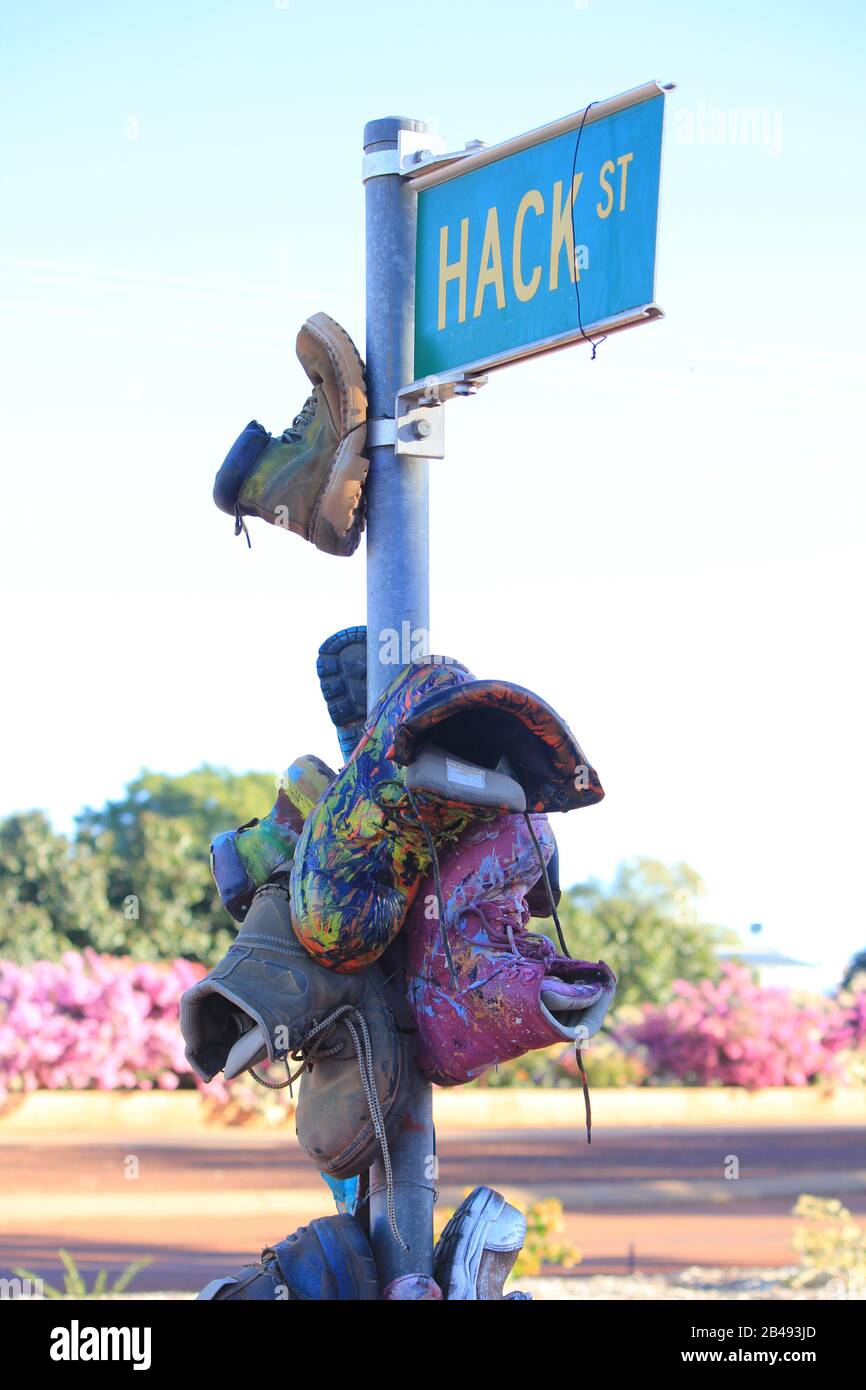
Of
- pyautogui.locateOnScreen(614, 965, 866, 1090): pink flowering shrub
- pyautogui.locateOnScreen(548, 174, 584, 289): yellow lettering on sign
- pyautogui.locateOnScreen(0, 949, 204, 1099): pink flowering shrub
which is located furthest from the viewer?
pyautogui.locateOnScreen(614, 965, 866, 1090): pink flowering shrub

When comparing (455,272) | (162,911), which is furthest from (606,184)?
(162,911)

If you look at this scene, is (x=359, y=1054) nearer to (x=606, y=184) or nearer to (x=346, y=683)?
(x=346, y=683)

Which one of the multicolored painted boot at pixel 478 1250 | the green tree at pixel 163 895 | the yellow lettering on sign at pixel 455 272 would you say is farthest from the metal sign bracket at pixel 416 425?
the green tree at pixel 163 895

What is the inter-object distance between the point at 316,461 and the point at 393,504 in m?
0.19

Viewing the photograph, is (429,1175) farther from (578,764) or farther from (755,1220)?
(755,1220)

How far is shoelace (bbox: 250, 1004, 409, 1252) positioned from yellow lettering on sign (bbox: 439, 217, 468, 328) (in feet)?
4.47

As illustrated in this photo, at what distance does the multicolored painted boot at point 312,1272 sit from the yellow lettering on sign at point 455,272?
1798 mm

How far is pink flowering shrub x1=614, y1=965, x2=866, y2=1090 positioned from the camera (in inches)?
562

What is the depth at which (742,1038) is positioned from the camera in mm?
14375

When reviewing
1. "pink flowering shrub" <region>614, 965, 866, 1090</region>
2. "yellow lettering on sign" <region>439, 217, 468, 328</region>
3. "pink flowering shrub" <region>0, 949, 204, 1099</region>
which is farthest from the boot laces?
"pink flowering shrub" <region>614, 965, 866, 1090</region>

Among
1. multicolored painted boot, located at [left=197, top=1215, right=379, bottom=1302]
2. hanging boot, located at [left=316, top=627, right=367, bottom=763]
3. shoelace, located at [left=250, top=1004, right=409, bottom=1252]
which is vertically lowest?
multicolored painted boot, located at [left=197, top=1215, right=379, bottom=1302]

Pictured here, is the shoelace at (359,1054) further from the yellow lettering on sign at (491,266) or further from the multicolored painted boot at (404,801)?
the yellow lettering on sign at (491,266)

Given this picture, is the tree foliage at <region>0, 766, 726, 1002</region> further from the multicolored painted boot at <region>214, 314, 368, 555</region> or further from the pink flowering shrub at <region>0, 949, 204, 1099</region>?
the multicolored painted boot at <region>214, 314, 368, 555</region>
